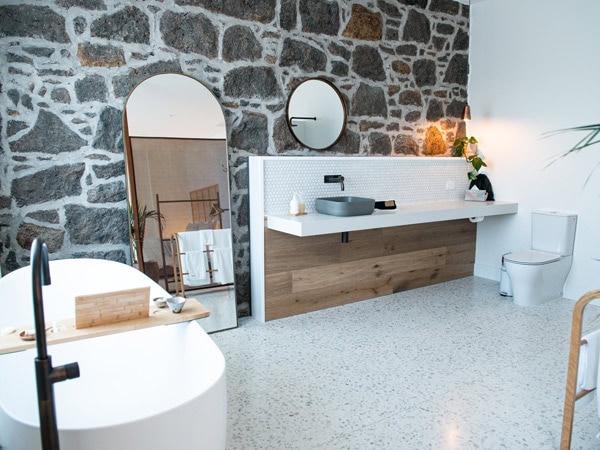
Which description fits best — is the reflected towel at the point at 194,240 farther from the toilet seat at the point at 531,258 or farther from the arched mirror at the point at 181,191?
the toilet seat at the point at 531,258

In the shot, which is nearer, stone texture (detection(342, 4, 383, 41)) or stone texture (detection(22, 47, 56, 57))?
stone texture (detection(22, 47, 56, 57))

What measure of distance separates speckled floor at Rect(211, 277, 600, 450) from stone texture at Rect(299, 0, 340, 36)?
2.50 meters

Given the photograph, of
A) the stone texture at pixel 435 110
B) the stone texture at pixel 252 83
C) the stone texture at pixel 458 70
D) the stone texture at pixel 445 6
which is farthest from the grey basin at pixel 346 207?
the stone texture at pixel 445 6

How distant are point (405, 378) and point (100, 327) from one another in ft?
5.91

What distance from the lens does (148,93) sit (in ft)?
10.6

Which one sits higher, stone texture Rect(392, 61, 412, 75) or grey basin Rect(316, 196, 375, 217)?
stone texture Rect(392, 61, 412, 75)

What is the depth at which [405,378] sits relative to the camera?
2773mm

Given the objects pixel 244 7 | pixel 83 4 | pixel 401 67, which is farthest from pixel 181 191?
pixel 401 67

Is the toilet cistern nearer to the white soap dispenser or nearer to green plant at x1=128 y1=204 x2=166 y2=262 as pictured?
the white soap dispenser

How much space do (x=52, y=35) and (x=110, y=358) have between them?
2124mm

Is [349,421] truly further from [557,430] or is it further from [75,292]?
[75,292]

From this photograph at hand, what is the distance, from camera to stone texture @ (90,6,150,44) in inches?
120

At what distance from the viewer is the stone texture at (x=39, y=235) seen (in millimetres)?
2957

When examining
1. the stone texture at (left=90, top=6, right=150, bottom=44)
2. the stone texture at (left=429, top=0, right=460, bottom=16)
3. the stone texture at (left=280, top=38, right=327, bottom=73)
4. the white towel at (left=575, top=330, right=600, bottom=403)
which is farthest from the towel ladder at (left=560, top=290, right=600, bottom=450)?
the stone texture at (left=429, top=0, right=460, bottom=16)
